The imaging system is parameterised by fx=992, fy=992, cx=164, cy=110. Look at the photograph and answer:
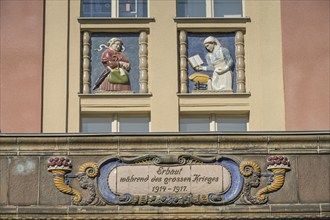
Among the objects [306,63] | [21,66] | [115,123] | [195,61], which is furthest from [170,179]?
[21,66]

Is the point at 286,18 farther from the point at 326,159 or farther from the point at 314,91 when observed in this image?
the point at 326,159

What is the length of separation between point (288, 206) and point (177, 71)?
12.4 ft

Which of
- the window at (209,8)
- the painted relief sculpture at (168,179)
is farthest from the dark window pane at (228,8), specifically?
the painted relief sculpture at (168,179)

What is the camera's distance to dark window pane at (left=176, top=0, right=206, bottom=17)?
2152 centimetres

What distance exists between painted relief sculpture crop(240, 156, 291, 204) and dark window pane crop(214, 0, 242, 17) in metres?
3.65

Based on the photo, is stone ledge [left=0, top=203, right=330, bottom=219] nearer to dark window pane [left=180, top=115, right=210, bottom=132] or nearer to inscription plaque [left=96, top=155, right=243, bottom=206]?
inscription plaque [left=96, top=155, right=243, bottom=206]

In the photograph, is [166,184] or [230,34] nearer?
[166,184]

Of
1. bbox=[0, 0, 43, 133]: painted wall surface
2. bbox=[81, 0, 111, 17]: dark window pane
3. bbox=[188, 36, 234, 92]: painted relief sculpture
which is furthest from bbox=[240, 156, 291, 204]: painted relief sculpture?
bbox=[81, 0, 111, 17]: dark window pane

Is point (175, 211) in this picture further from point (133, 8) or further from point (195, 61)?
point (133, 8)

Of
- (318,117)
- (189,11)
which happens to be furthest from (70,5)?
(318,117)

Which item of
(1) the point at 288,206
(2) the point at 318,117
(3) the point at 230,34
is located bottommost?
(1) the point at 288,206

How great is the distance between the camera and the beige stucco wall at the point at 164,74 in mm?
20531

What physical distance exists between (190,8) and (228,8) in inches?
32.7

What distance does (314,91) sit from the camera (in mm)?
20562
